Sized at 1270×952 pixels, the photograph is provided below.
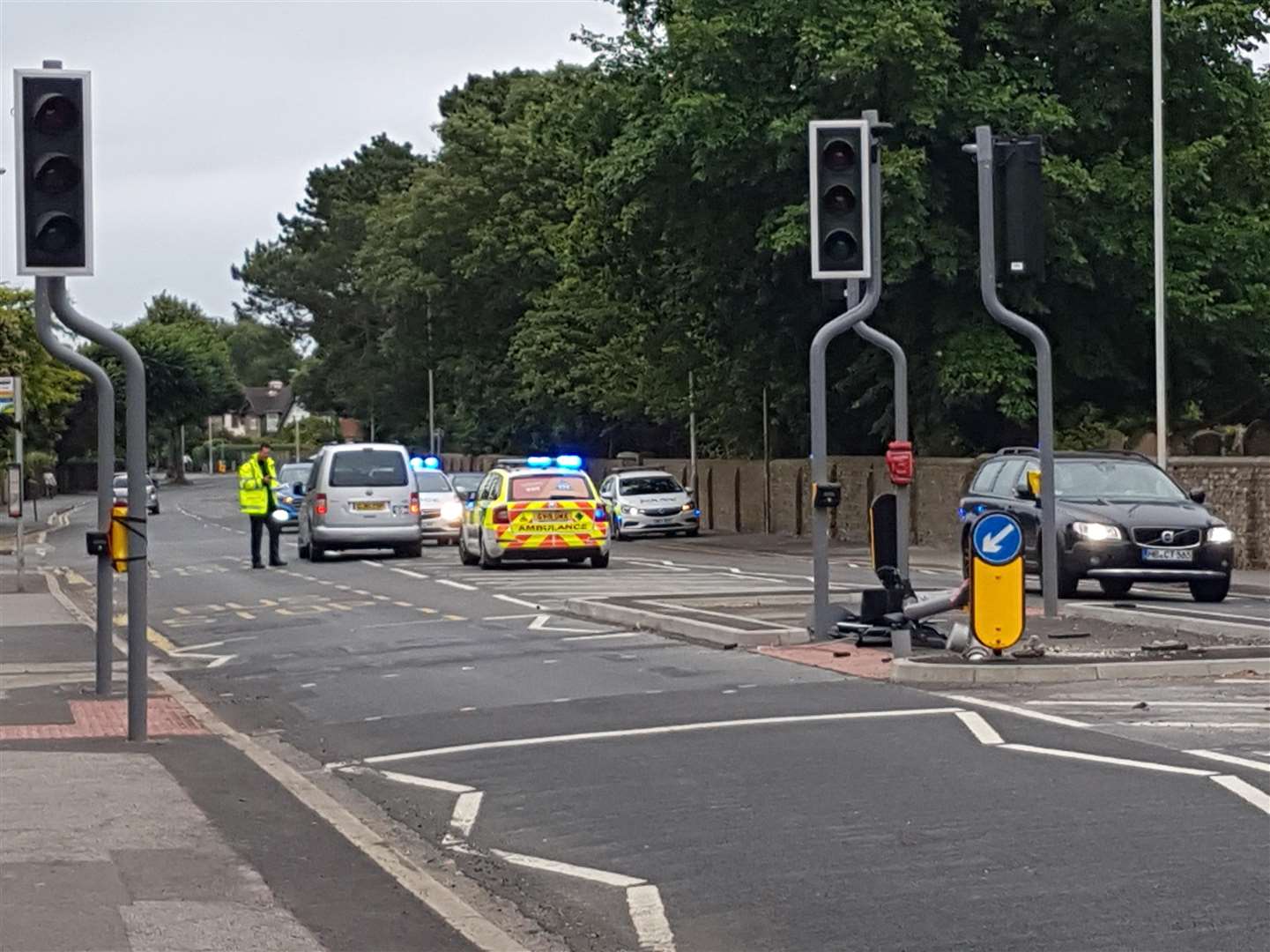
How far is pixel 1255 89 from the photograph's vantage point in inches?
1550

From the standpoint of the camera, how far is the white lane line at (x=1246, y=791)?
8.99 metres

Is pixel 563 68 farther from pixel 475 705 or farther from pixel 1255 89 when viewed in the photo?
pixel 475 705

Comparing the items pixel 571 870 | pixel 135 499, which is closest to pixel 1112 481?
pixel 135 499

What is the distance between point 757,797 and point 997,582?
496 centimetres

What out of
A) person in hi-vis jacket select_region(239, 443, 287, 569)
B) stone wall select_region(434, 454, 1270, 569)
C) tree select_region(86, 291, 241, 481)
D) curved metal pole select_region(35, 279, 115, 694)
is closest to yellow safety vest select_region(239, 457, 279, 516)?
person in hi-vis jacket select_region(239, 443, 287, 569)

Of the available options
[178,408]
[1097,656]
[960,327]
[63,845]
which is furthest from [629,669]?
[178,408]

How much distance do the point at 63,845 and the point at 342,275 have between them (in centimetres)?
9714

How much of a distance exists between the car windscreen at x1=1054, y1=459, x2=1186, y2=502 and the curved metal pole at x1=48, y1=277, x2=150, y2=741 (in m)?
12.8

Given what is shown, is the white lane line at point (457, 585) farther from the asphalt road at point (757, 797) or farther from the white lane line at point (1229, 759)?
the white lane line at point (1229, 759)

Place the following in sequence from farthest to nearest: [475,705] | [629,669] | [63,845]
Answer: [629,669] → [475,705] → [63,845]

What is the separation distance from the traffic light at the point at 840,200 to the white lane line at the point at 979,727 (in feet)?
14.7

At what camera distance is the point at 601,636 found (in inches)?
738

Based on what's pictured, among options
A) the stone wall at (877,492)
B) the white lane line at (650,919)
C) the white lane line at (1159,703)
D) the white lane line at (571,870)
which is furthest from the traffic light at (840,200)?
the stone wall at (877,492)

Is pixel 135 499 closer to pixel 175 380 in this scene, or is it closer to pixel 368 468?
pixel 368 468
